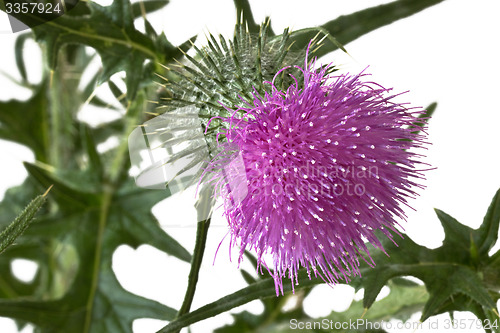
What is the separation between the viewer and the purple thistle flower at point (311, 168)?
161 centimetres

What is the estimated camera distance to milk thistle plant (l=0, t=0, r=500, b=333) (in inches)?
64.6

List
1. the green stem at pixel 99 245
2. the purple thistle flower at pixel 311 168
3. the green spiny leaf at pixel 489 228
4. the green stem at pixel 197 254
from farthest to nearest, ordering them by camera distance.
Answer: the green stem at pixel 99 245 < the green spiny leaf at pixel 489 228 < the green stem at pixel 197 254 < the purple thistle flower at pixel 311 168

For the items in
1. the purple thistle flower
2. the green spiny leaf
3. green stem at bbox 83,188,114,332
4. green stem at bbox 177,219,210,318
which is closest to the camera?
the purple thistle flower

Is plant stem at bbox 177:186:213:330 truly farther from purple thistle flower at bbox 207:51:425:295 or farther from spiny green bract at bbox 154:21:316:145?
spiny green bract at bbox 154:21:316:145

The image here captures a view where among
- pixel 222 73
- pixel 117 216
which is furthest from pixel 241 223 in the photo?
pixel 117 216

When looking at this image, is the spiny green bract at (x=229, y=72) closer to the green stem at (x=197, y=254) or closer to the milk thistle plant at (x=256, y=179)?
the milk thistle plant at (x=256, y=179)

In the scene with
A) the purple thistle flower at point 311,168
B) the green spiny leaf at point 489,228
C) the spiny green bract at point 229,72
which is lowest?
the green spiny leaf at point 489,228

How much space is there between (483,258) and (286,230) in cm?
86

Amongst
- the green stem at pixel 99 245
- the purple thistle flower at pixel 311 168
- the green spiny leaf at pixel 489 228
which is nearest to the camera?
the purple thistle flower at pixel 311 168

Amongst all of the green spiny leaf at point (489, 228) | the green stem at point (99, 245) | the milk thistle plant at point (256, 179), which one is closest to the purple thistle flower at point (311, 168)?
the milk thistle plant at point (256, 179)

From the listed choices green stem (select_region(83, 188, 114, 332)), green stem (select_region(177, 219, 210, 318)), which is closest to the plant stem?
green stem (select_region(177, 219, 210, 318))

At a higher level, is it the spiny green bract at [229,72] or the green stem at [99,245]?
the spiny green bract at [229,72]

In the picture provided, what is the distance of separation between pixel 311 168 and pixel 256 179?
17 cm

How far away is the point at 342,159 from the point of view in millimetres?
1611
